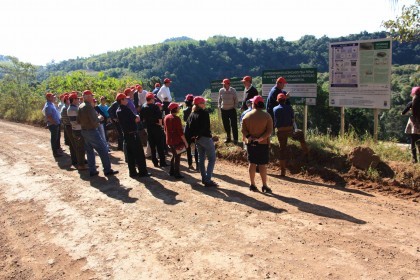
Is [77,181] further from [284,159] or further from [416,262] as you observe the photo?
[416,262]

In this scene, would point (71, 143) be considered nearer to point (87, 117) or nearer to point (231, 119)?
point (87, 117)

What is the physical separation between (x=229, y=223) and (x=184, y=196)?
69.7 inches

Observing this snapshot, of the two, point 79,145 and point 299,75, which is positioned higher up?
point 299,75

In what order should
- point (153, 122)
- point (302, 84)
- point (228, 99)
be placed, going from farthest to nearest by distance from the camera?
point (228, 99), point (302, 84), point (153, 122)

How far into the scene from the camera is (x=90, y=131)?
30.5 ft

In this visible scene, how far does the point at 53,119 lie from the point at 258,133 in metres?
7.21

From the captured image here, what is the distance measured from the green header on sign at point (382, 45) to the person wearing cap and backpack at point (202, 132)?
14.6 feet

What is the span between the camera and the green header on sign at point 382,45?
893 centimetres

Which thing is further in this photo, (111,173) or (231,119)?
(231,119)

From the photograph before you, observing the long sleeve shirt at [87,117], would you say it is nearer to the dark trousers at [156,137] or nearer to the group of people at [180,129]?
the group of people at [180,129]

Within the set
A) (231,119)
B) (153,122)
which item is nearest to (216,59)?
(231,119)

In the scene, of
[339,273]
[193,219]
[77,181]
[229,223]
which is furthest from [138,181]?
[339,273]

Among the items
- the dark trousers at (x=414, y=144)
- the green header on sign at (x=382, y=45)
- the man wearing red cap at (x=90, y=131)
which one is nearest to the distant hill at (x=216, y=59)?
the green header on sign at (x=382, y=45)

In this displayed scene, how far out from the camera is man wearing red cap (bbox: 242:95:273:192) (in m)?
7.47
